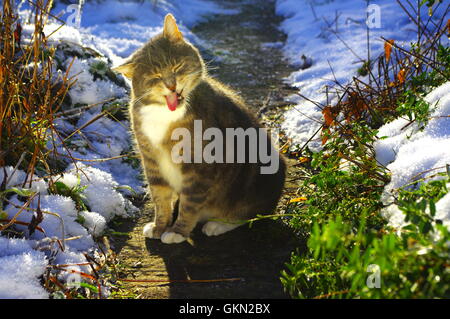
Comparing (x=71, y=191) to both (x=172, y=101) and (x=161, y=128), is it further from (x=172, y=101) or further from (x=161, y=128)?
(x=172, y=101)

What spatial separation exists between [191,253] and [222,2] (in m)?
12.3

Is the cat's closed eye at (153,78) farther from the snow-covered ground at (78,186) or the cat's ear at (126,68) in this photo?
the snow-covered ground at (78,186)

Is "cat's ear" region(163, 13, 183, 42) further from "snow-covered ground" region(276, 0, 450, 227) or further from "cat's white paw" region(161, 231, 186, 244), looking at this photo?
"cat's white paw" region(161, 231, 186, 244)

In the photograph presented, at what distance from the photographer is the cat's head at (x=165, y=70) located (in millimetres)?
2649

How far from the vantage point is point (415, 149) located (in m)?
2.39

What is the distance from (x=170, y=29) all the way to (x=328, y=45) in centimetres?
439

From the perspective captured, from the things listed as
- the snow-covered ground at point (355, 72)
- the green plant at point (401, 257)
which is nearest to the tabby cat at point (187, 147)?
the snow-covered ground at point (355, 72)

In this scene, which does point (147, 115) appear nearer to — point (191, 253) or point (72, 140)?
point (191, 253)

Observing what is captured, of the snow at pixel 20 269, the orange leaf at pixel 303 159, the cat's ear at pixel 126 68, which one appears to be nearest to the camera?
the snow at pixel 20 269

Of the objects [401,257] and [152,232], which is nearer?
[401,257]

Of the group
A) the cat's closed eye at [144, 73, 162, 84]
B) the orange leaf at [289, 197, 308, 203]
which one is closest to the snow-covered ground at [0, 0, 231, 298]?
the cat's closed eye at [144, 73, 162, 84]

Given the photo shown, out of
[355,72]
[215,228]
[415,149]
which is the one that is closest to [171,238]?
[215,228]
